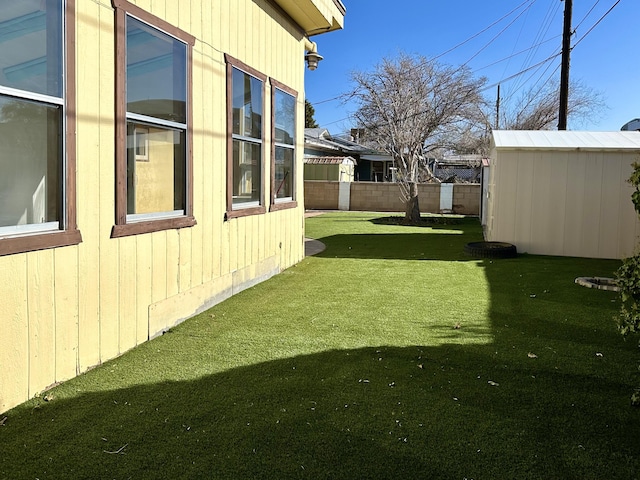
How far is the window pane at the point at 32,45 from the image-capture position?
302 centimetres

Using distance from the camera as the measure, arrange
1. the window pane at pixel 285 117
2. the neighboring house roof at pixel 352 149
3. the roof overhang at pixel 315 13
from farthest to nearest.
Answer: the neighboring house roof at pixel 352 149 → the window pane at pixel 285 117 → the roof overhang at pixel 315 13

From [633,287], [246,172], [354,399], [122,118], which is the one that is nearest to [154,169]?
[122,118]

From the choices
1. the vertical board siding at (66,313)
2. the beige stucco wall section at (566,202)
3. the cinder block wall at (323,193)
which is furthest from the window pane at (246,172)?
the cinder block wall at (323,193)

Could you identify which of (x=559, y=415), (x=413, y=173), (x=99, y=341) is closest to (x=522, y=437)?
(x=559, y=415)

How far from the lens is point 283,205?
24.6 ft

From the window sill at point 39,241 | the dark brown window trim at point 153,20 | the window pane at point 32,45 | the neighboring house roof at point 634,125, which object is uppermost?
the neighboring house roof at point 634,125

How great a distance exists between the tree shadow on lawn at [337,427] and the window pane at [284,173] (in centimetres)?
400

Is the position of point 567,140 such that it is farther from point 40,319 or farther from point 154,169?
point 40,319

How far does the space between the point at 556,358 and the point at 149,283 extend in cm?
315

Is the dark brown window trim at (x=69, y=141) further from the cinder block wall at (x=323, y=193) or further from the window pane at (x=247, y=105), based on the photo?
the cinder block wall at (x=323, y=193)

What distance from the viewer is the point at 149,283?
14.0 feet

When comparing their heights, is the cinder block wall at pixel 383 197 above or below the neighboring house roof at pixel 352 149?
below

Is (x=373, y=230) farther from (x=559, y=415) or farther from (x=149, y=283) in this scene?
(x=559, y=415)

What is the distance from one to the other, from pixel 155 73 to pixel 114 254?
1568 millimetres
